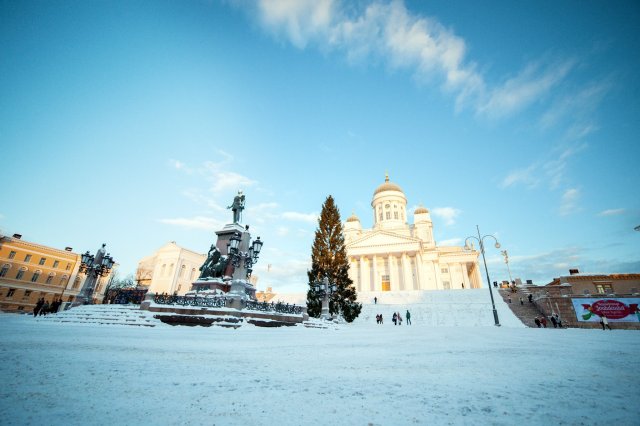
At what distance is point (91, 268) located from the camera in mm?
18500

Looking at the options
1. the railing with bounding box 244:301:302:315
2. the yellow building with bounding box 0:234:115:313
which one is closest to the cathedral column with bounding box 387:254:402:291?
the railing with bounding box 244:301:302:315

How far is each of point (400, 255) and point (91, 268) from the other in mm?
42709

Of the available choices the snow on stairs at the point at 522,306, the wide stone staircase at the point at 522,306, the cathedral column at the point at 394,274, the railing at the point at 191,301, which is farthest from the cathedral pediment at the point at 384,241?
the railing at the point at 191,301

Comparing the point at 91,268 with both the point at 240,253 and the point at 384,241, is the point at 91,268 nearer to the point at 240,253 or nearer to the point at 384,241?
the point at 240,253

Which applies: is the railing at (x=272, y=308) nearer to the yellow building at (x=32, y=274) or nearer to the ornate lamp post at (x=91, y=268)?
the ornate lamp post at (x=91, y=268)

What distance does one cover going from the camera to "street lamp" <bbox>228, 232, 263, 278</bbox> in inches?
597

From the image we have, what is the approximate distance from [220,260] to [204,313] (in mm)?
4390

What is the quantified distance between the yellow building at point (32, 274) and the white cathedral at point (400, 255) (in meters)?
41.5

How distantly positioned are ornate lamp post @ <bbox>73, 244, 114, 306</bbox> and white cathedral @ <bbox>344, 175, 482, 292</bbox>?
35.5 m

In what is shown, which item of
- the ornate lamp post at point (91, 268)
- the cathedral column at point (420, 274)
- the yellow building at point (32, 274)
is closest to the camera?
the ornate lamp post at point (91, 268)

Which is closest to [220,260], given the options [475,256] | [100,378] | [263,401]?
[100,378]

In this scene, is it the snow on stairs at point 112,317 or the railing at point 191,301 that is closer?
the snow on stairs at point 112,317

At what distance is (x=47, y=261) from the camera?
131 ft

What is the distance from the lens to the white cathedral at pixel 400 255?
48.1 metres
